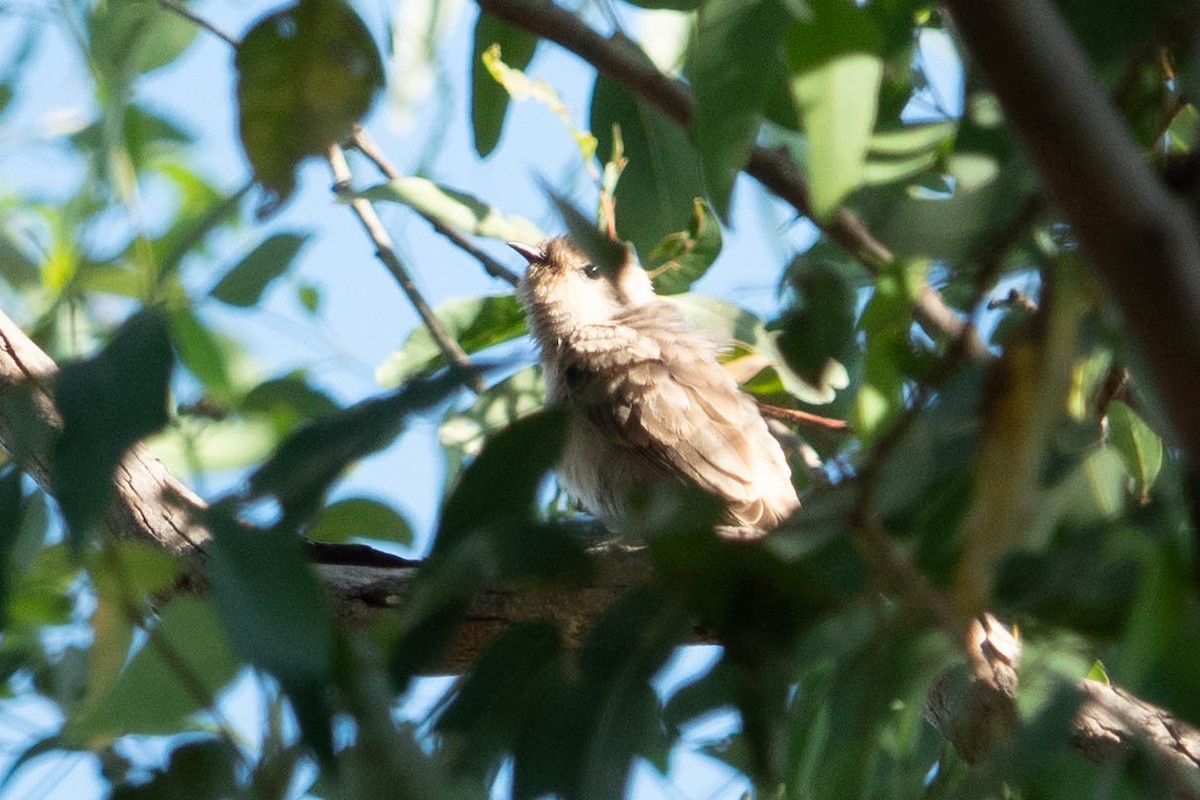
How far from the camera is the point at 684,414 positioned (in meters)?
3.02

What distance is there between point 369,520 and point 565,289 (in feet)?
6.68

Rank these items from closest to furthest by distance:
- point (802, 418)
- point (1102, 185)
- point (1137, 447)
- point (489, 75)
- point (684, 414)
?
point (1102, 185) → point (489, 75) → point (1137, 447) → point (802, 418) → point (684, 414)

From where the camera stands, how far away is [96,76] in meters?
1.43

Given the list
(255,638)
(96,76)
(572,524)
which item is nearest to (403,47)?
(96,76)

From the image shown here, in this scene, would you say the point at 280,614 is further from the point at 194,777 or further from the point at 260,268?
the point at 260,268

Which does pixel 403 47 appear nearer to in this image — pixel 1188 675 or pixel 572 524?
pixel 572 524

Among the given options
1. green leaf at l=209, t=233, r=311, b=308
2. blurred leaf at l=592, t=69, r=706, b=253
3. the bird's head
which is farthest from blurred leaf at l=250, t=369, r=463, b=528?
the bird's head

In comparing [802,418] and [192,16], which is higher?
[192,16]

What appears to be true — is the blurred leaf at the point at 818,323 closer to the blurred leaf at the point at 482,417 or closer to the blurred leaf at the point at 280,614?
the blurred leaf at the point at 280,614

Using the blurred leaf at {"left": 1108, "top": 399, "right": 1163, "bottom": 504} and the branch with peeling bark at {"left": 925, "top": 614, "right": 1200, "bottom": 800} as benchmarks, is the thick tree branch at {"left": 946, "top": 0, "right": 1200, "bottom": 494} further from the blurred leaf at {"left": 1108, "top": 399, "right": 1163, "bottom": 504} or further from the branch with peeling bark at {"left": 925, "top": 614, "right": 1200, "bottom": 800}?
the blurred leaf at {"left": 1108, "top": 399, "right": 1163, "bottom": 504}

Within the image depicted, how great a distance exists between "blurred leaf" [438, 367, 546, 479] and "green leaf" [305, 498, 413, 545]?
552mm

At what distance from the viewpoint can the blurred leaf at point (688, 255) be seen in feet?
7.49

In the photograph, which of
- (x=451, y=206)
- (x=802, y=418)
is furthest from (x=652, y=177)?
(x=802, y=418)

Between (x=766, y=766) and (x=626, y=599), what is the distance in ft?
0.52
